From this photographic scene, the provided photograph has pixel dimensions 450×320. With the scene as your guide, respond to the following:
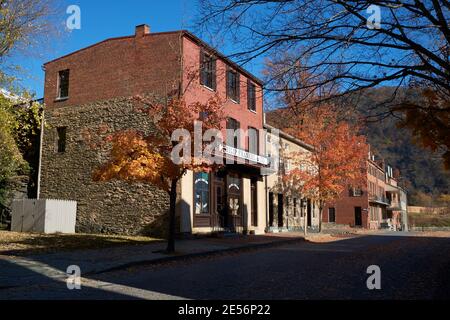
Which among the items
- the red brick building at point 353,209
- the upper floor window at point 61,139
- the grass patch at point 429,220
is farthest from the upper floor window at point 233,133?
the grass patch at point 429,220

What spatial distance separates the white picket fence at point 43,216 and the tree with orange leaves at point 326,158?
15142 millimetres

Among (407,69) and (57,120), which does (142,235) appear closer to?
(57,120)

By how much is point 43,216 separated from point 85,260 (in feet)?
31.6

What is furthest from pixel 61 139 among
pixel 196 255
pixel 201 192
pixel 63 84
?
pixel 196 255

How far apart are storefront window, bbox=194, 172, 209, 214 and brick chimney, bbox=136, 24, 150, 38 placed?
24.1ft

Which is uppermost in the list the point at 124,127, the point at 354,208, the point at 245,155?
the point at 124,127

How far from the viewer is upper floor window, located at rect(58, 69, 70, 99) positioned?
83.8 feet

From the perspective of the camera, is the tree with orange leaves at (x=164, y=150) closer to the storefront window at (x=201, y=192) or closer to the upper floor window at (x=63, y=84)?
the storefront window at (x=201, y=192)

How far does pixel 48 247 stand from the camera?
15.6m

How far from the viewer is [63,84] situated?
2575cm

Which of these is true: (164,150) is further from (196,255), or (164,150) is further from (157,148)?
(196,255)

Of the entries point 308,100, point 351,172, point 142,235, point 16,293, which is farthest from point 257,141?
point 16,293

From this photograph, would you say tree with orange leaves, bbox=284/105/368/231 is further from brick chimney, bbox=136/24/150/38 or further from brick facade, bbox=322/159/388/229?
brick facade, bbox=322/159/388/229
